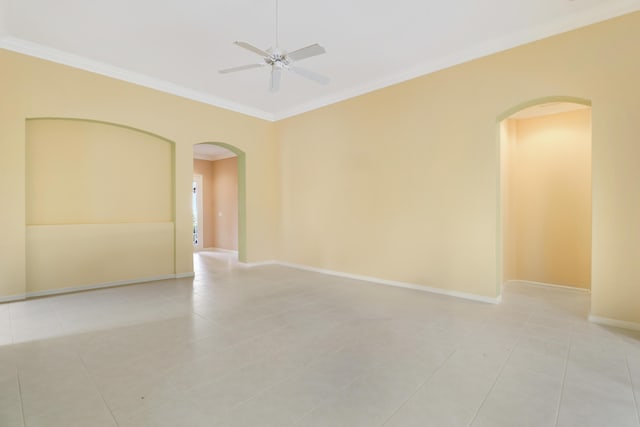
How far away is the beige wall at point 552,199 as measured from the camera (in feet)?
16.1

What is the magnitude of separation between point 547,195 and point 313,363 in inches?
196

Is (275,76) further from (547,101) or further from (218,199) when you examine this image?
(218,199)

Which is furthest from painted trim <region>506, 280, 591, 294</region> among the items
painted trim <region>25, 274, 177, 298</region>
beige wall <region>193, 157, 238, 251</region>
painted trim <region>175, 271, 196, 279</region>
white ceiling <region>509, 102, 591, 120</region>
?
beige wall <region>193, 157, 238, 251</region>

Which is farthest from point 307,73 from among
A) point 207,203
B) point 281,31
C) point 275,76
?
point 207,203

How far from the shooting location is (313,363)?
253 centimetres

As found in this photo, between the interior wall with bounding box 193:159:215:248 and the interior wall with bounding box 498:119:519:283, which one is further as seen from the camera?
the interior wall with bounding box 193:159:215:248

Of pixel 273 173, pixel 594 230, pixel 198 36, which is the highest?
pixel 198 36

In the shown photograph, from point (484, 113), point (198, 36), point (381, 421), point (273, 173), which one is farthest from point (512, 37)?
point (273, 173)

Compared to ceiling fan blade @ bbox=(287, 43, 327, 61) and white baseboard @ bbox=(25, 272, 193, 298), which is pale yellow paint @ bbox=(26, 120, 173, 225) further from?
ceiling fan blade @ bbox=(287, 43, 327, 61)

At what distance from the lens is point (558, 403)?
2010 millimetres

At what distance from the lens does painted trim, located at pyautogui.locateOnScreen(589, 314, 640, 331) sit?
3223mm

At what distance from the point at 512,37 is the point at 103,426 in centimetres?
550

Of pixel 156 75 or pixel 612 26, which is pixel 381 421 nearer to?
pixel 612 26

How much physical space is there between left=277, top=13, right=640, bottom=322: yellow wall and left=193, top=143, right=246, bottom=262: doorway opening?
114 inches
